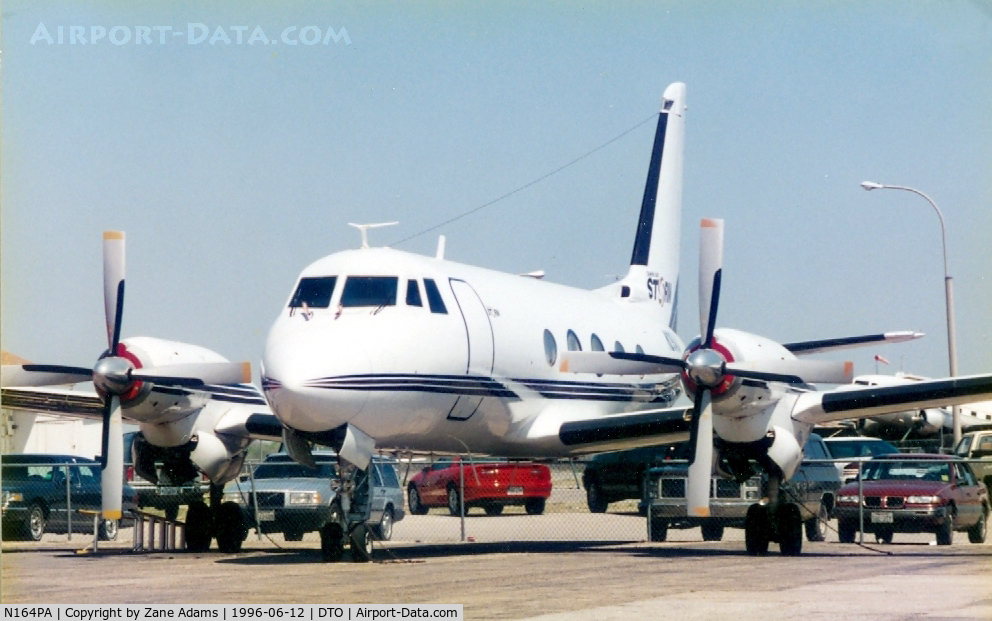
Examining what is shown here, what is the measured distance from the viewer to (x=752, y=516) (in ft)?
62.5

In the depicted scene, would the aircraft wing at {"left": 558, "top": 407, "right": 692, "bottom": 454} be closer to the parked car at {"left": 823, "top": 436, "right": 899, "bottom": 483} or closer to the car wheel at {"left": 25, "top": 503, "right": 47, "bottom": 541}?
the car wheel at {"left": 25, "top": 503, "right": 47, "bottom": 541}

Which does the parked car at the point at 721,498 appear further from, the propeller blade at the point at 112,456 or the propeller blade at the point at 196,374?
the propeller blade at the point at 112,456

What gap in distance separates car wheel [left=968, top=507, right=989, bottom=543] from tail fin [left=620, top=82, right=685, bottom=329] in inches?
275

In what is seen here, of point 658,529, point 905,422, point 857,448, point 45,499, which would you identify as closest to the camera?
point 658,529

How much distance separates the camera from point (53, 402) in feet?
67.2

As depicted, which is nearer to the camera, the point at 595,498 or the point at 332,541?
the point at 332,541

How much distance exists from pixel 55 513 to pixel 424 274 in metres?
10.2

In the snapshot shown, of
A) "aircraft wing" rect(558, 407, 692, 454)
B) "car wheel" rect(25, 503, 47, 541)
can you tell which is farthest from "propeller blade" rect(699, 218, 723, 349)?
"car wheel" rect(25, 503, 47, 541)

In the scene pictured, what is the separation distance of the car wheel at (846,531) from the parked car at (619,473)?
309 cm

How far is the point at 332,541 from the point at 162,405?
3911 millimetres

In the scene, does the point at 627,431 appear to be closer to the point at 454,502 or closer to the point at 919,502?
the point at 919,502

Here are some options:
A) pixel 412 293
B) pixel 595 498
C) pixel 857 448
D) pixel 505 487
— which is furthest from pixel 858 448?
pixel 412 293

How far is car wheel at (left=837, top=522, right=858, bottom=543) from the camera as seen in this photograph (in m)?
22.8

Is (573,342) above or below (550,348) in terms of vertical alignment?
above
